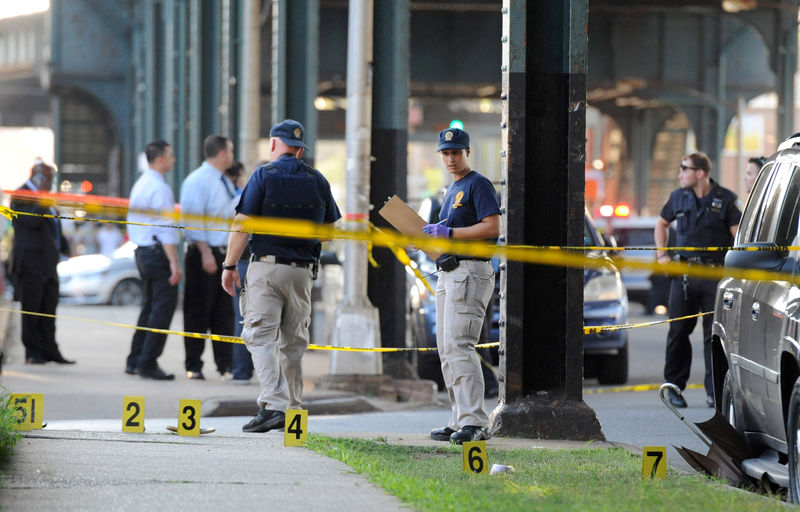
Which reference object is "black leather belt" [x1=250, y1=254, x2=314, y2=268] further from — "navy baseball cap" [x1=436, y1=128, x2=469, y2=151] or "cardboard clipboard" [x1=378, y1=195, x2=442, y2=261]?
"navy baseball cap" [x1=436, y1=128, x2=469, y2=151]

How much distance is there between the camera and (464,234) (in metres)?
9.46

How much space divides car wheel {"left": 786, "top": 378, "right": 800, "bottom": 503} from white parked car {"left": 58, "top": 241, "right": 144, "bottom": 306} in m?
22.8

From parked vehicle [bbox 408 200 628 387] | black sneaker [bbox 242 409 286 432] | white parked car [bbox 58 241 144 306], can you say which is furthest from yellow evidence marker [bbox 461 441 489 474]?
white parked car [bbox 58 241 144 306]

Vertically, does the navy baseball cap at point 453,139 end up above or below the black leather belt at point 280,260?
above

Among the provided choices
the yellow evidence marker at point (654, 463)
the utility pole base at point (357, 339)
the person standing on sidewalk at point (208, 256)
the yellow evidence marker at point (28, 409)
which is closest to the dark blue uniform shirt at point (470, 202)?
the yellow evidence marker at point (654, 463)

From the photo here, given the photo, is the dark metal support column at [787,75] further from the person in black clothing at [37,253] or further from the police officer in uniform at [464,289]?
the police officer in uniform at [464,289]

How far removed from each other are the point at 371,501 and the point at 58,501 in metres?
1.35

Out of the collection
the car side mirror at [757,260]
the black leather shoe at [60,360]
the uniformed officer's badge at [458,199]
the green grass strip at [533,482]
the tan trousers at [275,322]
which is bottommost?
the green grass strip at [533,482]

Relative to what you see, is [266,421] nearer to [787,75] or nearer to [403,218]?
[403,218]

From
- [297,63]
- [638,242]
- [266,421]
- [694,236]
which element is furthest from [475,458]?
[638,242]

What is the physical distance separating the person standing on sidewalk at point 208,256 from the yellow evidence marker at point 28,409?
4.59 meters

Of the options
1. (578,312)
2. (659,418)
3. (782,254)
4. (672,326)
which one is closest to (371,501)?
(782,254)

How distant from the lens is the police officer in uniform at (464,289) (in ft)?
31.1

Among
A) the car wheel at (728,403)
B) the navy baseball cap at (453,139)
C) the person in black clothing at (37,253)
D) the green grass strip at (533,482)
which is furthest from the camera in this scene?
the person in black clothing at (37,253)
